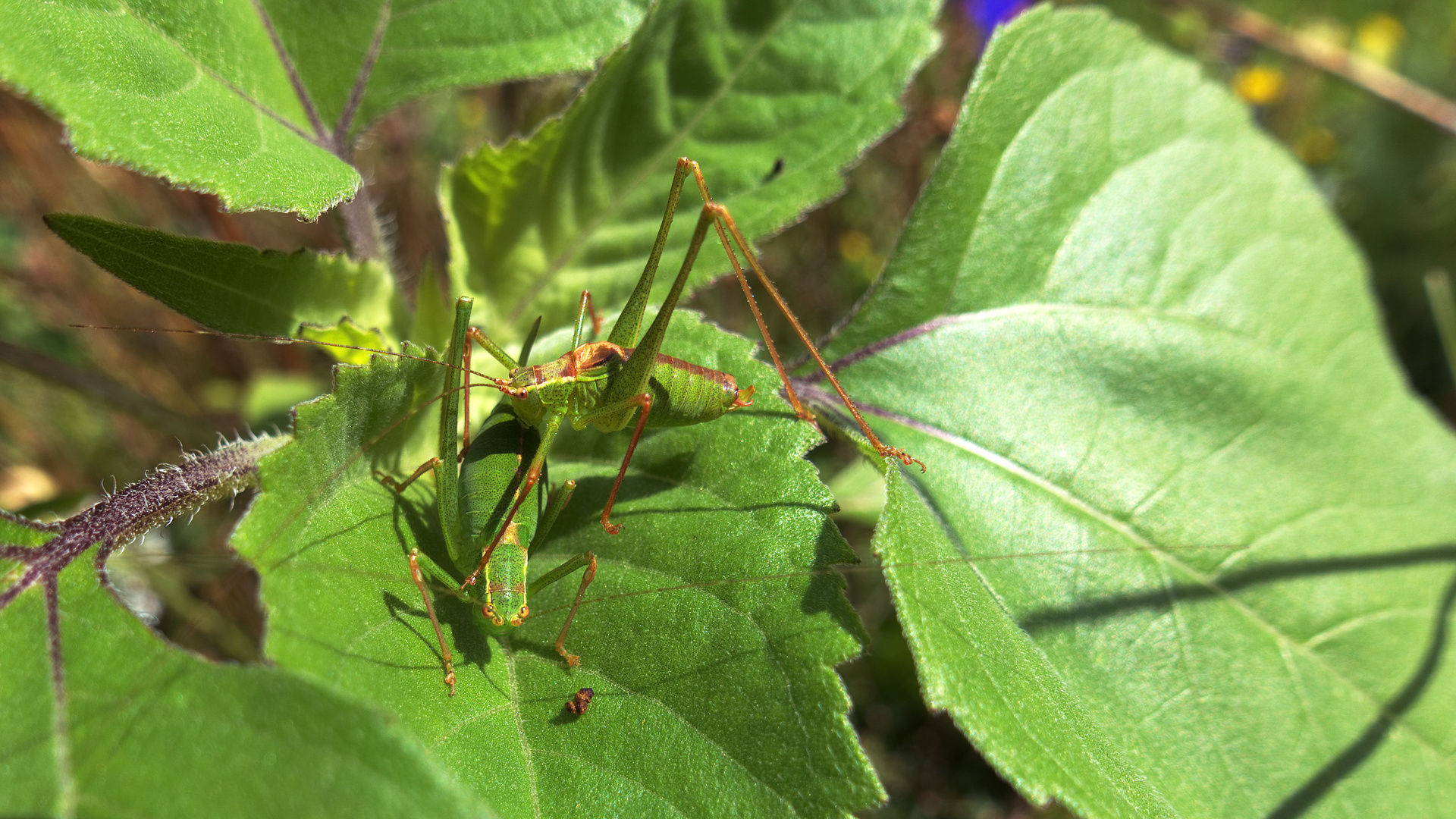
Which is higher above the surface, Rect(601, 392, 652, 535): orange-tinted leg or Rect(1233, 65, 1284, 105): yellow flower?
Rect(1233, 65, 1284, 105): yellow flower

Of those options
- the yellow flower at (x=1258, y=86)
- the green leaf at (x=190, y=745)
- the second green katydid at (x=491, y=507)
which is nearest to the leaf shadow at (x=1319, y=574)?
the second green katydid at (x=491, y=507)

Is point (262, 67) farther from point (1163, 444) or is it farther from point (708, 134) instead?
point (1163, 444)

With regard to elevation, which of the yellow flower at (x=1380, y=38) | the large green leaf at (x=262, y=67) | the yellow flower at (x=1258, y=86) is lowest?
the yellow flower at (x=1258, y=86)

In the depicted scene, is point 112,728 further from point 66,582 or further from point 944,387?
point 944,387

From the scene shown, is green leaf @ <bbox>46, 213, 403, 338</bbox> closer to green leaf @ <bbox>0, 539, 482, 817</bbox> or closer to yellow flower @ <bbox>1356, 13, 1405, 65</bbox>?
green leaf @ <bbox>0, 539, 482, 817</bbox>

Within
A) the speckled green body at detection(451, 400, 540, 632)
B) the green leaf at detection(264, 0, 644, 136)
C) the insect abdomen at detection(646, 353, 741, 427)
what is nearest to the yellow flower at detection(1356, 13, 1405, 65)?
the green leaf at detection(264, 0, 644, 136)

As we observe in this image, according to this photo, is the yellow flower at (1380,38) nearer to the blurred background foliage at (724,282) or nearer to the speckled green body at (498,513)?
the blurred background foliage at (724,282)

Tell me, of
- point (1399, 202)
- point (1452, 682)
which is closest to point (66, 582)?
point (1452, 682)
